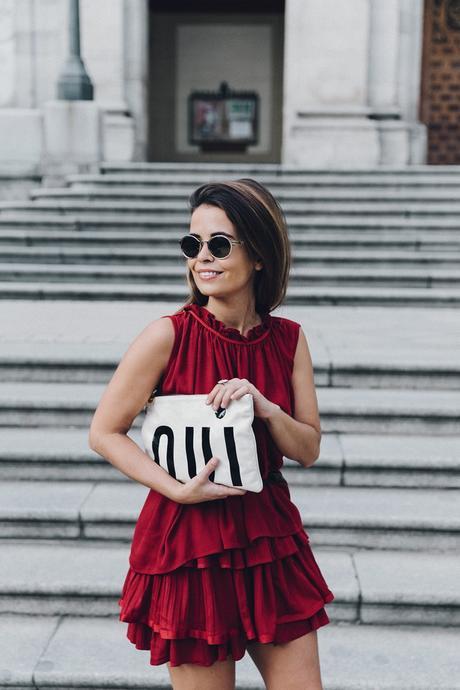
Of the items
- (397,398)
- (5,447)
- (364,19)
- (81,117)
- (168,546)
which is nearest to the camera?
(168,546)

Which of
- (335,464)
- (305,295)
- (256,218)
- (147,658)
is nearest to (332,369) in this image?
(335,464)

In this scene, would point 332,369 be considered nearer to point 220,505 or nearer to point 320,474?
point 320,474

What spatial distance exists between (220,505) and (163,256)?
7.21 metres

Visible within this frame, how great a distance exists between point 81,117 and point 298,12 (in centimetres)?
399

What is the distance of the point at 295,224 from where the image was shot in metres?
9.55

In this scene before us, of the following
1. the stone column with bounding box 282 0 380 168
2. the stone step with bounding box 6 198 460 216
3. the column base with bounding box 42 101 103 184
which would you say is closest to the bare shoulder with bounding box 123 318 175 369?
the stone step with bounding box 6 198 460 216

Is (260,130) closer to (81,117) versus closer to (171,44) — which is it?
(171,44)

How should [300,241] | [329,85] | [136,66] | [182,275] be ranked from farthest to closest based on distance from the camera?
1. [136,66]
2. [329,85]
3. [300,241]
4. [182,275]

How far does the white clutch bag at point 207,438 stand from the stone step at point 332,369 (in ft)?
11.2

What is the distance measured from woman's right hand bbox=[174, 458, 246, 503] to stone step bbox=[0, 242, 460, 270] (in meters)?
Result: 7.02

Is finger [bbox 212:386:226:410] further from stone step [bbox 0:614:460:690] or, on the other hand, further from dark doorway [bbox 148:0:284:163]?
dark doorway [bbox 148:0:284:163]

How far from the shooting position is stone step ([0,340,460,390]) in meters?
5.42

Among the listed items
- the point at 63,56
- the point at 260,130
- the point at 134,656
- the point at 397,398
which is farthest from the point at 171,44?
the point at 134,656

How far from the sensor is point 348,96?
1267 centimetres
